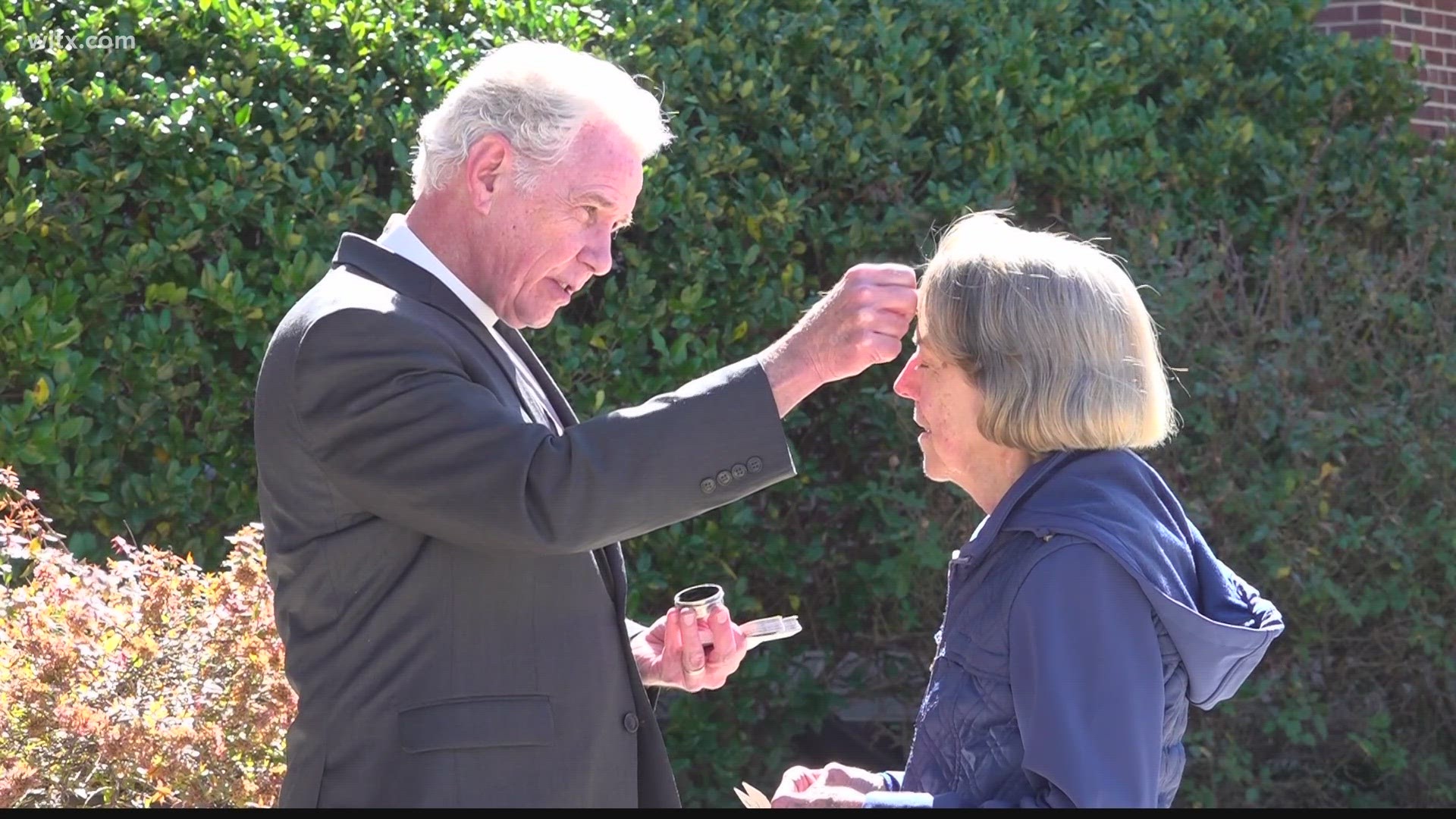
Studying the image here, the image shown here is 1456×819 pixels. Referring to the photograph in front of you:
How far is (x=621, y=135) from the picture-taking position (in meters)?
2.79

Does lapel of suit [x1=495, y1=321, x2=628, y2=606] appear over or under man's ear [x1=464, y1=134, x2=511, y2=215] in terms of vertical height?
under

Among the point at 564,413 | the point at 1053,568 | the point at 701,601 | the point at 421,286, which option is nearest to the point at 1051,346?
the point at 1053,568

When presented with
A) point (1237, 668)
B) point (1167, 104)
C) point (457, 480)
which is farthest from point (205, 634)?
point (1167, 104)

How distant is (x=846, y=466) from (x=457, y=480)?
3436mm

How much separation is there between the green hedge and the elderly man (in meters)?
2.04

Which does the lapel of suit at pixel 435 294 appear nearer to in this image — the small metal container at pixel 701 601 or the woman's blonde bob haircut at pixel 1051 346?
the small metal container at pixel 701 601

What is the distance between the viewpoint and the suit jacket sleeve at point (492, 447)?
2.35 m

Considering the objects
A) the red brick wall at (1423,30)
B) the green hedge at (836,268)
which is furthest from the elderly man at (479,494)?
the red brick wall at (1423,30)

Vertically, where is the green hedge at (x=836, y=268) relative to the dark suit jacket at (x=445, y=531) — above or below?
below

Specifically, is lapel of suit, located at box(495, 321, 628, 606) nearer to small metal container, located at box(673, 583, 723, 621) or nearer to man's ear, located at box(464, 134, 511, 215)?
small metal container, located at box(673, 583, 723, 621)

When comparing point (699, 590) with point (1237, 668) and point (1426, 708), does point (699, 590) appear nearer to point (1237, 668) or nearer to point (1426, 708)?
point (1237, 668)

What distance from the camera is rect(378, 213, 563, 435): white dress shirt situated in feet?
8.87

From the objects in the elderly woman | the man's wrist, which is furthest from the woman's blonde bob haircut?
the man's wrist

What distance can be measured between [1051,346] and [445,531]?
0.99 meters
